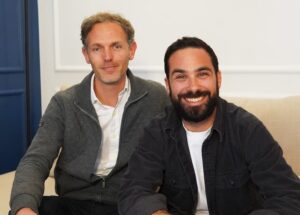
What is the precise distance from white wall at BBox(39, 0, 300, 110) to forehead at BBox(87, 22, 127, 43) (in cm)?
62

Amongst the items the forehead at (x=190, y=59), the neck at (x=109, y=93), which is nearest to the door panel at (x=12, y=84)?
the neck at (x=109, y=93)

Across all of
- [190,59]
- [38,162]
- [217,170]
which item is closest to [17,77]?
[38,162]

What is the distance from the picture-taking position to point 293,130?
1.63 m

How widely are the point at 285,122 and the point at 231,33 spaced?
0.65 m

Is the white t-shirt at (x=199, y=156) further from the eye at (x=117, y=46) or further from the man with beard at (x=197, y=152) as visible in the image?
the eye at (x=117, y=46)

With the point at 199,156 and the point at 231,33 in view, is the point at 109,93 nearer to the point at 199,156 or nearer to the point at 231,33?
the point at 199,156

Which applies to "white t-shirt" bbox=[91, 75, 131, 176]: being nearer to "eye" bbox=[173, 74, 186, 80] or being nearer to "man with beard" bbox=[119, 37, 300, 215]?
"man with beard" bbox=[119, 37, 300, 215]

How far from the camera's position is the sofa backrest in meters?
1.62

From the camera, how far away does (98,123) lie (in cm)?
167

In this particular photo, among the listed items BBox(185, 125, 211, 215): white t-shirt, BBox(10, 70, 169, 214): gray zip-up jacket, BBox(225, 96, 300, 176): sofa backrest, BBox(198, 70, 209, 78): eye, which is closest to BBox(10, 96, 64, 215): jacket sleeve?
BBox(10, 70, 169, 214): gray zip-up jacket

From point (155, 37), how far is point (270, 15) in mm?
667

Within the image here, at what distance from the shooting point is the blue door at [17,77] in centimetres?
281

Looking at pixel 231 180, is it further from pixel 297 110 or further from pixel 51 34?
pixel 51 34

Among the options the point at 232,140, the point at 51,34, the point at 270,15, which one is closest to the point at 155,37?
the point at 270,15
